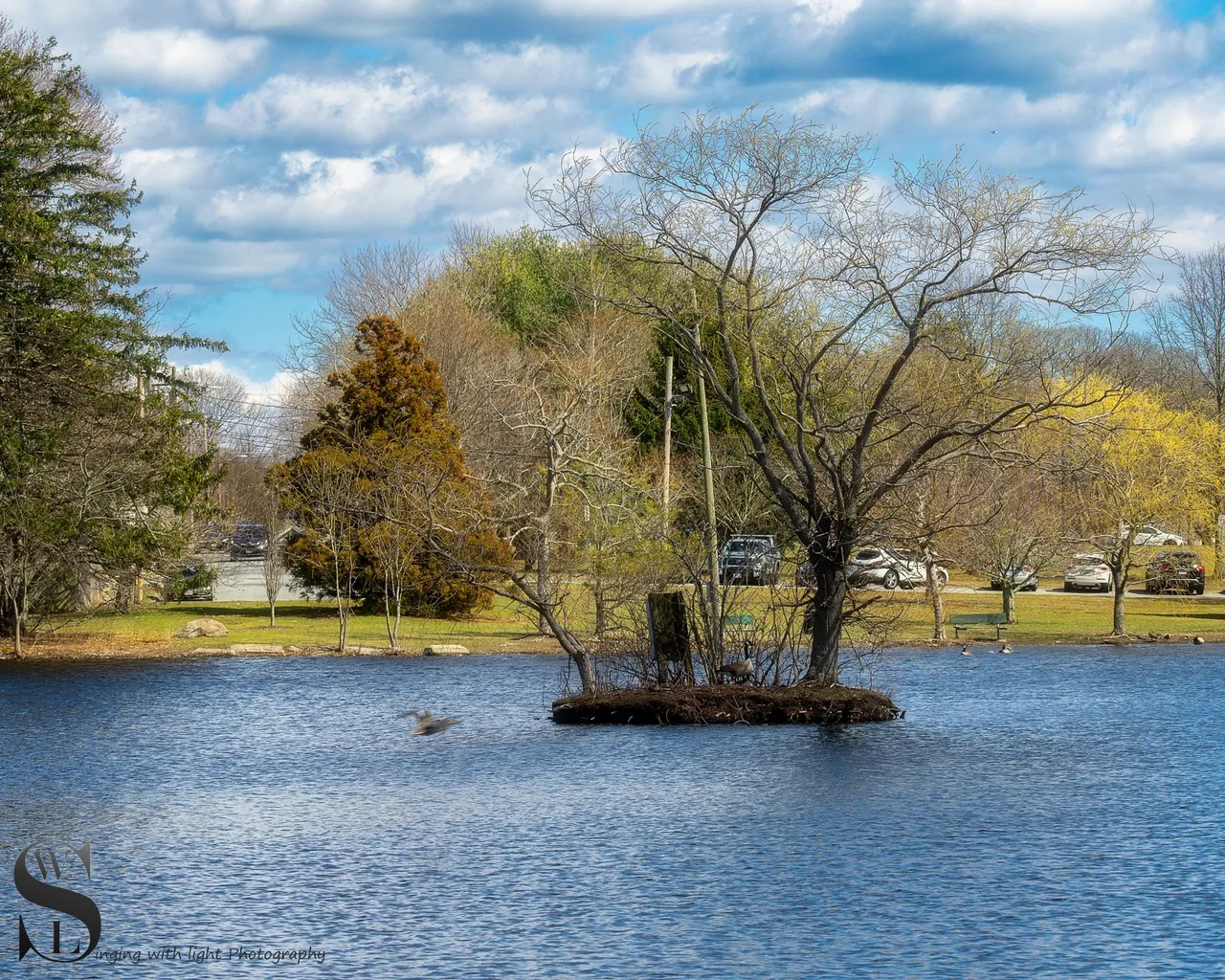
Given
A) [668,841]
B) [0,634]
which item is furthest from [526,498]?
[668,841]

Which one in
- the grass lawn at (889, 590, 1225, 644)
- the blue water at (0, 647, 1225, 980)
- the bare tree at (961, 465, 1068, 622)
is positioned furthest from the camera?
the grass lawn at (889, 590, 1225, 644)

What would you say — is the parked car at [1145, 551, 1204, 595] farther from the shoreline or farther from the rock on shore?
the rock on shore

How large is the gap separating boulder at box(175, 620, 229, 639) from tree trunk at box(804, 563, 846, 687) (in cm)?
2269

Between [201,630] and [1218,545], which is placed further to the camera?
[1218,545]

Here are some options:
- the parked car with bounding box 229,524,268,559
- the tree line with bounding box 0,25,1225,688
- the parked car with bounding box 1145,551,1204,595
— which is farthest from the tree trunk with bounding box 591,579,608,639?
the parked car with bounding box 229,524,268,559

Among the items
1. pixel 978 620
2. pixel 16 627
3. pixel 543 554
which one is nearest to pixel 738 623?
pixel 543 554

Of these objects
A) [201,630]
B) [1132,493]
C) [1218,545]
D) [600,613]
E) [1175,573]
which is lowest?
[201,630]

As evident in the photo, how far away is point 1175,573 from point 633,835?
39.8 meters

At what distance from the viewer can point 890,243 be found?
965 inches

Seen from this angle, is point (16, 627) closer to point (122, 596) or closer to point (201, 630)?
point (122, 596)

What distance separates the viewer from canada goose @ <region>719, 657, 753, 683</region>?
86.8 ft

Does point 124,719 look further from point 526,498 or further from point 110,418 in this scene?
point 526,498

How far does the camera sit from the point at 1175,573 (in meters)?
52.6

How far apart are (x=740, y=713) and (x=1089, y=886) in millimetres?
11749
